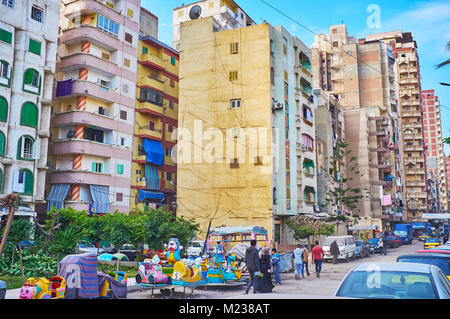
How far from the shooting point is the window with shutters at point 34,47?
3294 cm

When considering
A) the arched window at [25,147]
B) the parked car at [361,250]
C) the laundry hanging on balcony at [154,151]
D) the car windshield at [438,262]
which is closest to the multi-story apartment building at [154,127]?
the laundry hanging on balcony at [154,151]

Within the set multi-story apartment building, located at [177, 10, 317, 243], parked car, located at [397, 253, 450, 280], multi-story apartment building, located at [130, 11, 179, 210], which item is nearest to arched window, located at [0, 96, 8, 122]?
multi-story apartment building, located at [130, 11, 179, 210]

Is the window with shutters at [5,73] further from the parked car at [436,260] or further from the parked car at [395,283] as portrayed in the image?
the parked car at [395,283]

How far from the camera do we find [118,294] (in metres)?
11.5

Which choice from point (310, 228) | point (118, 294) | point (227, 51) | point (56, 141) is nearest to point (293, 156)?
point (310, 228)

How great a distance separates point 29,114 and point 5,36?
5.80m

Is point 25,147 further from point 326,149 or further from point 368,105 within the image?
point 368,105

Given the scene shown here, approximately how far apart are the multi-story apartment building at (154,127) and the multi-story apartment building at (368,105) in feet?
110

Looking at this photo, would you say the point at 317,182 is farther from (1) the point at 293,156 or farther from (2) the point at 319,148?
(1) the point at 293,156

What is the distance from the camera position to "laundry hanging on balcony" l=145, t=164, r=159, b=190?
43.0 metres

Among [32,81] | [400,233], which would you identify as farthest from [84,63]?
[400,233]

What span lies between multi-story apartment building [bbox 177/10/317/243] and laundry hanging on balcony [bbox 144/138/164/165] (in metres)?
2.79

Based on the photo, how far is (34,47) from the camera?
33.2 m

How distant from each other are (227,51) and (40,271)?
98.6 ft
